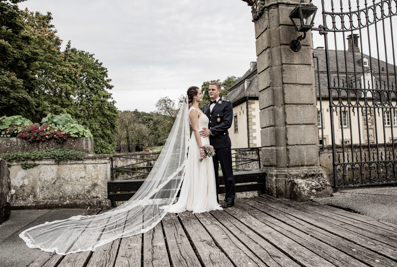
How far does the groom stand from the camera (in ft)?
16.4

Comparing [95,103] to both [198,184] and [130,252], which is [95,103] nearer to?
[198,184]

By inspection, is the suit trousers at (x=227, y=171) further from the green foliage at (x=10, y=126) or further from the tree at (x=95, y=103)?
the tree at (x=95, y=103)

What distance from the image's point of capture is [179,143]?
5.17 m

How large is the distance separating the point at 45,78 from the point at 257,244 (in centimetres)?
1975

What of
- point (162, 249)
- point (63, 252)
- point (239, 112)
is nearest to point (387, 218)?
point (162, 249)

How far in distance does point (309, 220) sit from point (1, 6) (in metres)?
18.4

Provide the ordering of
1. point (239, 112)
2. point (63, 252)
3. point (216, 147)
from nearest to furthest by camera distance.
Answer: point (63, 252), point (216, 147), point (239, 112)

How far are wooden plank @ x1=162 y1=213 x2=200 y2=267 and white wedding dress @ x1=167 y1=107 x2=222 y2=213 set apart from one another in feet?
2.18

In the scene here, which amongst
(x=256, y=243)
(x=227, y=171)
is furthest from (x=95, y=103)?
(x=256, y=243)

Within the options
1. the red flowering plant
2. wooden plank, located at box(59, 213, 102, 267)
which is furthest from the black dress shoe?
the red flowering plant

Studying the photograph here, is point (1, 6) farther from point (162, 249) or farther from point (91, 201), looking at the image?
point (162, 249)

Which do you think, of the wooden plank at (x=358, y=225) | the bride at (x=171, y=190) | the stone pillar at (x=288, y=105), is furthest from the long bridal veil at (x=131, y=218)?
the wooden plank at (x=358, y=225)

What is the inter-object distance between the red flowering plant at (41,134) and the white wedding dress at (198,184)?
8.94 feet

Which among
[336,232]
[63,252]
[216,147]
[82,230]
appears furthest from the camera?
A: [216,147]
